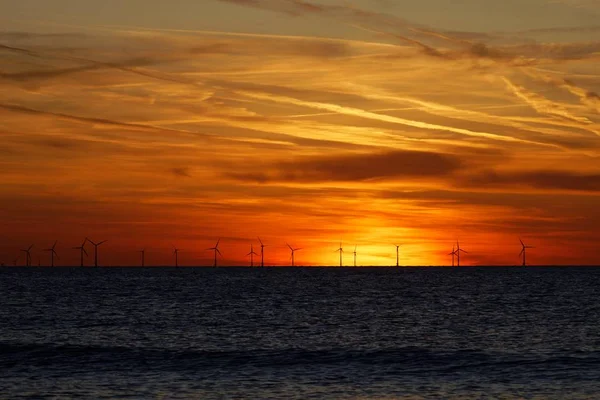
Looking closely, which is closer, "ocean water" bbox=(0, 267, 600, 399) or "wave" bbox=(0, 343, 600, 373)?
"ocean water" bbox=(0, 267, 600, 399)

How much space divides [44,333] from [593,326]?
59.3m

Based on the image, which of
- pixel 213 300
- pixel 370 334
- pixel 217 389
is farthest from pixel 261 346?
pixel 213 300

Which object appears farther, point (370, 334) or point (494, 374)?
point (370, 334)

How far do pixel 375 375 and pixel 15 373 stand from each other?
24.6 m

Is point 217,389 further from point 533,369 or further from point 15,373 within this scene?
point 533,369

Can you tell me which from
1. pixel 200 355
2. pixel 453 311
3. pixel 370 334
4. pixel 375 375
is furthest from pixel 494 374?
pixel 453 311

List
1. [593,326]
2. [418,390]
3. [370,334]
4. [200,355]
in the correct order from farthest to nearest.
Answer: [593,326]
[370,334]
[200,355]
[418,390]

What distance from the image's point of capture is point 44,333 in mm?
94562

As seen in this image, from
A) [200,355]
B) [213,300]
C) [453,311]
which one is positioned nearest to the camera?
[200,355]

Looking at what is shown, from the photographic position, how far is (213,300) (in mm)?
167250

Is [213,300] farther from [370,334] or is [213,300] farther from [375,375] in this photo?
[375,375]

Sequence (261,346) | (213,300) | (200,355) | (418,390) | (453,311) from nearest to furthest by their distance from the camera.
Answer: (418,390), (200,355), (261,346), (453,311), (213,300)

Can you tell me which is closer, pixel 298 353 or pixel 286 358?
pixel 286 358

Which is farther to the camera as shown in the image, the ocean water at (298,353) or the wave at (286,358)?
the wave at (286,358)
